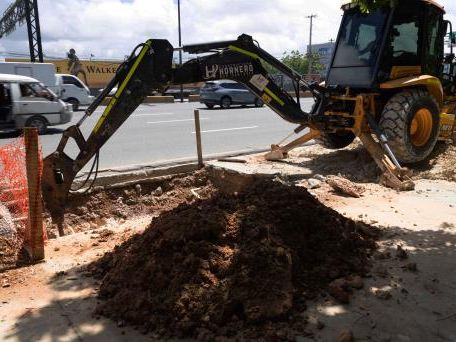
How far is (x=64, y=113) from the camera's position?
15.1 metres

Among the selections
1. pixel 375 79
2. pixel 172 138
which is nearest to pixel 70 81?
pixel 172 138

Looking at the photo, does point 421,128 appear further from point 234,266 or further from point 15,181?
point 15,181

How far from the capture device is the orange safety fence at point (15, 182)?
538 centimetres

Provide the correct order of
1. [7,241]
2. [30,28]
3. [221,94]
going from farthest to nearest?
[30,28]
[221,94]
[7,241]

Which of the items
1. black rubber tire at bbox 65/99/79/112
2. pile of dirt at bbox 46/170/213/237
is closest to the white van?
pile of dirt at bbox 46/170/213/237

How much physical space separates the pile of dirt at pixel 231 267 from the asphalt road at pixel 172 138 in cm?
502

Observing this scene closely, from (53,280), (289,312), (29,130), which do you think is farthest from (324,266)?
(29,130)

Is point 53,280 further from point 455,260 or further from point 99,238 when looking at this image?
point 455,260

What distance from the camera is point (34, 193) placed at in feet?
15.4

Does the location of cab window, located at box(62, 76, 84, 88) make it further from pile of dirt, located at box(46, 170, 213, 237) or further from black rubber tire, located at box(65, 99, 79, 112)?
pile of dirt, located at box(46, 170, 213, 237)

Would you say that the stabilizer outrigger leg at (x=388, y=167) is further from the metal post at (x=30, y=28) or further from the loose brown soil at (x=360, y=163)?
the metal post at (x=30, y=28)

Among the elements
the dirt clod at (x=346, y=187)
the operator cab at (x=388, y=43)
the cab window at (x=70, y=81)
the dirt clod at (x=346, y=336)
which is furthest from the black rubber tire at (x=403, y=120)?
the cab window at (x=70, y=81)

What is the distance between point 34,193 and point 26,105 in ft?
34.6

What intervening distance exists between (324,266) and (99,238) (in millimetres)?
2688
